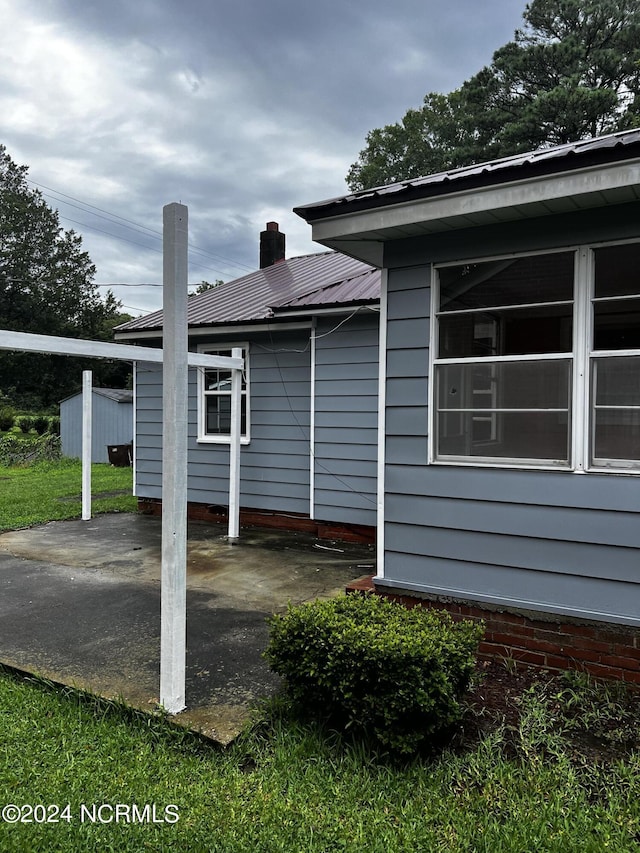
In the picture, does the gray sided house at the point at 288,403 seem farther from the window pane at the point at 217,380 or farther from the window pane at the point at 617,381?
the window pane at the point at 617,381

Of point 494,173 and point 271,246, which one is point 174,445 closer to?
point 494,173

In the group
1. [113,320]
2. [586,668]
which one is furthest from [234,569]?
[113,320]

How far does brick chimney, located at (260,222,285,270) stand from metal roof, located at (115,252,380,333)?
536 mm

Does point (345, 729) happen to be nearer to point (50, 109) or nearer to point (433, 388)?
point (433, 388)

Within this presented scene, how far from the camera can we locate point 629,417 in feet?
11.2

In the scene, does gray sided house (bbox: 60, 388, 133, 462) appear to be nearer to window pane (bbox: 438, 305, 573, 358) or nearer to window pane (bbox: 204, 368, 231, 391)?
window pane (bbox: 204, 368, 231, 391)

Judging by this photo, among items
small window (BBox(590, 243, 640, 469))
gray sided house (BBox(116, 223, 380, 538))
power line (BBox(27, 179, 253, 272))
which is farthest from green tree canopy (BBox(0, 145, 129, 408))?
small window (BBox(590, 243, 640, 469))

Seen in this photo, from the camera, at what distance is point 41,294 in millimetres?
36125

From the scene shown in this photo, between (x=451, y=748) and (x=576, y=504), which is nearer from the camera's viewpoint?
(x=451, y=748)

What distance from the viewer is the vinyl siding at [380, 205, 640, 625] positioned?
3377 mm

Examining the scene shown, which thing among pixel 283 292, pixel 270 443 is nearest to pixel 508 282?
pixel 270 443

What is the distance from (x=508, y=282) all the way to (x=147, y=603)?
3710 millimetres

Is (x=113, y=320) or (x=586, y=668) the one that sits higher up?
(x=113, y=320)

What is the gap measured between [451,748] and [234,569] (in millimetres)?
3526
